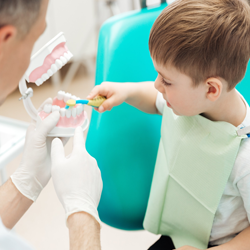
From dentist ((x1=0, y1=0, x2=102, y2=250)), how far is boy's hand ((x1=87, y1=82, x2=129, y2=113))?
11 centimetres

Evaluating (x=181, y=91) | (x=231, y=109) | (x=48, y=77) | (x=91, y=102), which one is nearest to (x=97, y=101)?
(x=91, y=102)

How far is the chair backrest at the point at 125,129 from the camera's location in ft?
3.13

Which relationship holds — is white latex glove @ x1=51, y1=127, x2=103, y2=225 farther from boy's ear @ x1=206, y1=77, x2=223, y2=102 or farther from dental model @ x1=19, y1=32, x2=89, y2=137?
boy's ear @ x1=206, y1=77, x2=223, y2=102

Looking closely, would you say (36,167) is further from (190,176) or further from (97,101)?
(190,176)

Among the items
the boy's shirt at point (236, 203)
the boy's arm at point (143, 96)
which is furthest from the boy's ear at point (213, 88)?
the boy's arm at point (143, 96)

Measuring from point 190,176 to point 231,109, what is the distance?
0.67 feet

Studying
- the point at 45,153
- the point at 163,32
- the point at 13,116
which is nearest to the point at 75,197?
the point at 45,153

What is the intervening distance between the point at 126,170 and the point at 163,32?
1.52 feet

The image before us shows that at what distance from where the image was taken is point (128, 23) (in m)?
0.96

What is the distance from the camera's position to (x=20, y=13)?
541 millimetres

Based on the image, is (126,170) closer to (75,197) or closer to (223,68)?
(75,197)

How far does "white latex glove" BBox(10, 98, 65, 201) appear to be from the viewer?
33.8 inches

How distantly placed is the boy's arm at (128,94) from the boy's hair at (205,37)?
227mm

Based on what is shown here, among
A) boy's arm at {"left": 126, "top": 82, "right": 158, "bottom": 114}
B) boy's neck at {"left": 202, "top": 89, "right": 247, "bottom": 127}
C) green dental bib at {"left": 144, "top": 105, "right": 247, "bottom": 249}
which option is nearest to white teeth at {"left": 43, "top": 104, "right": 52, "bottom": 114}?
boy's arm at {"left": 126, "top": 82, "right": 158, "bottom": 114}
